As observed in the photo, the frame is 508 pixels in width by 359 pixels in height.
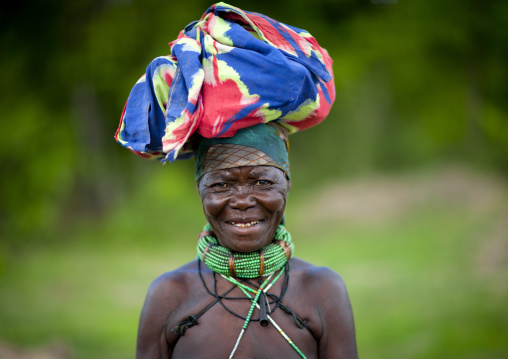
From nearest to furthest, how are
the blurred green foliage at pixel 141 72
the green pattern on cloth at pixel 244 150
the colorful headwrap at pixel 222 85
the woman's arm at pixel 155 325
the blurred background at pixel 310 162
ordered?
1. the colorful headwrap at pixel 222 85
2. the green pattern on cloth at pixel 244 150
3. the woman's arm at pixel 155 325
4. the blurred background at pixel 310 162
5. the blurred green foliage at pixel 141 72

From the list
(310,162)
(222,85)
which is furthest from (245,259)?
(310,162)

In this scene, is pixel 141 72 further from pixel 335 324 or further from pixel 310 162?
pixel 335 324

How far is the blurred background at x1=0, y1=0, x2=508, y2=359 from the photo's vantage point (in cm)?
618

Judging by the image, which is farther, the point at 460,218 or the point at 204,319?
the point at 460,218

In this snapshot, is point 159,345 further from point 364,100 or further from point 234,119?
point 364,100

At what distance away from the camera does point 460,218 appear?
6520 mm

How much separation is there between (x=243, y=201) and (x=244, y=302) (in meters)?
0.40

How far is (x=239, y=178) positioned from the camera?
214 cm

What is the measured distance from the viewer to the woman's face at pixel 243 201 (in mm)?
2135

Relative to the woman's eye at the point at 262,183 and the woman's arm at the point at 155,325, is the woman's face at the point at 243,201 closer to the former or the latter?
the woman's eye at the point at 262,183

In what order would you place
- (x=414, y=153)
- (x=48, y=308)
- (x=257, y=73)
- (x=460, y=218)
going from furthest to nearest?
(x=414, y=153) → (x=460, y=218) → (x=48, y=308) → (x=257, y=73)

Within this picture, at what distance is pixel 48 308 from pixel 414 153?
183 inches

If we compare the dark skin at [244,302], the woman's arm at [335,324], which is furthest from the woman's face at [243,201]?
the woman's arm at [335,324]

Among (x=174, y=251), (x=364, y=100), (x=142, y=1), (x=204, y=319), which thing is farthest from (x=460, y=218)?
(x=204, y=319)
